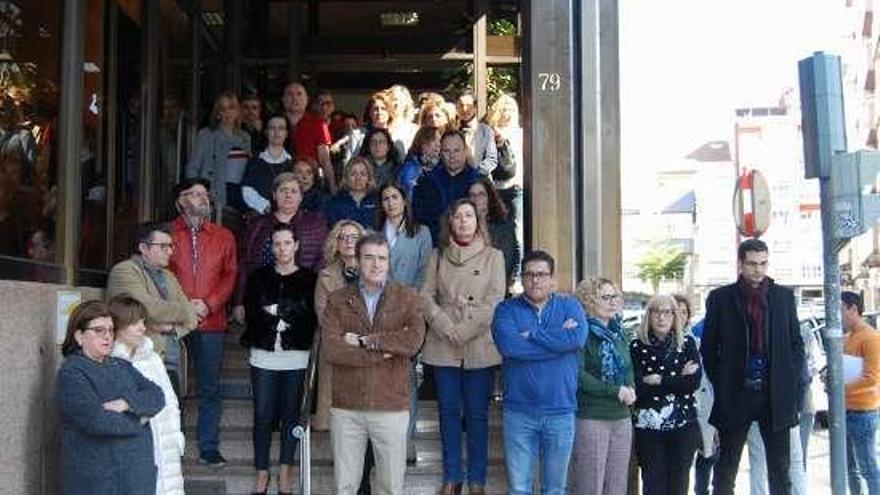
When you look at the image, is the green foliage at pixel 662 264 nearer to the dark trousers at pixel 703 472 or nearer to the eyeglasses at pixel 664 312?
the dark trousers at pixel 703 472

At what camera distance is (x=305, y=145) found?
1035cm

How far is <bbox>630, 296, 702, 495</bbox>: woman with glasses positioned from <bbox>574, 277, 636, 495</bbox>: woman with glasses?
242 millimetres

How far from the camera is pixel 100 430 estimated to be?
17.8 ft

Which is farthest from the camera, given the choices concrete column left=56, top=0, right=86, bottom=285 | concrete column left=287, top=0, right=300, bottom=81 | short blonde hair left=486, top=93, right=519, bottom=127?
concrete column left=287, top=0, right=300, bottom=81

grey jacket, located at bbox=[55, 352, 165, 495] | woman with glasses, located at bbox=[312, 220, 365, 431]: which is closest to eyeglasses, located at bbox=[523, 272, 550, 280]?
woman with glasses, located at bbox=[312, 220, 365, 431]

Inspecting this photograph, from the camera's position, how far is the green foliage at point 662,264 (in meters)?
93.2

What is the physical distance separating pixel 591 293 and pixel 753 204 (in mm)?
6396

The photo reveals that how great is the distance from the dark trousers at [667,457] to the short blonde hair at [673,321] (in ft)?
1.94

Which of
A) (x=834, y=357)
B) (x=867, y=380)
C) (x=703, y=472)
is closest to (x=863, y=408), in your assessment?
(x=867, y=380)

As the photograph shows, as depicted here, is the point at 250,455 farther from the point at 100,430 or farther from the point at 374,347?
the point at 100,430

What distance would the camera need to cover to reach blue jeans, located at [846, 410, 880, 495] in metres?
8.79

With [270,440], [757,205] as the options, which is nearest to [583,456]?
[270,440]

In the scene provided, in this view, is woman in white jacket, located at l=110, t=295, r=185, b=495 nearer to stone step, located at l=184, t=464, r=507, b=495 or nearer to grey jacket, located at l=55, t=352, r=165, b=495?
grey jacket, located at l=55, t=352, r=165, b=495

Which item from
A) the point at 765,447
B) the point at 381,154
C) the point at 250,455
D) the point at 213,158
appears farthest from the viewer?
the point at 213,158
